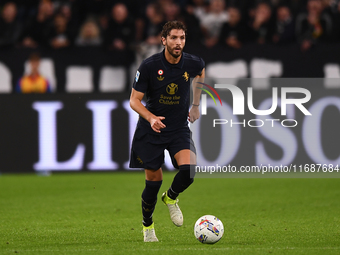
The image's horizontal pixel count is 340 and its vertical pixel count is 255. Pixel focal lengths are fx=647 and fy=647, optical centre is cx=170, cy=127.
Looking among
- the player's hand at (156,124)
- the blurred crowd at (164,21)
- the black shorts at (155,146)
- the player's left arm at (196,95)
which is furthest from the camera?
the blurred crowd at (164,21)

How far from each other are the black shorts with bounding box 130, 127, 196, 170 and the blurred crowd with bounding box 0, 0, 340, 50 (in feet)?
20.1

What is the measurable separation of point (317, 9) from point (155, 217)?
6.47m

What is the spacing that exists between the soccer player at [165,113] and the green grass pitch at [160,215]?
582mm

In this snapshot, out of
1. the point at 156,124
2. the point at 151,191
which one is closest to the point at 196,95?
the point at 156,124

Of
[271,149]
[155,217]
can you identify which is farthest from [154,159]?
[271,149]

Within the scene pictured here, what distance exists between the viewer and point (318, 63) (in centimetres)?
1222

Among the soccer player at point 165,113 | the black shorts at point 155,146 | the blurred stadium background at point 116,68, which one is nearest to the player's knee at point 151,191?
the soccer player at point 165,113

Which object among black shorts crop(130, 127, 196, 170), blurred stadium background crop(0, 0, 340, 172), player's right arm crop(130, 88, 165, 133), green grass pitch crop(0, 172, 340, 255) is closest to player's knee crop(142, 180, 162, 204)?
black shorts crop(130, 127, 196, 170)

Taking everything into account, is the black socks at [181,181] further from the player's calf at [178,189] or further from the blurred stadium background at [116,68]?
the blurred stadium background at [116,68]

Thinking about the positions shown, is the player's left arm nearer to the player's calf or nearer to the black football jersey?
the black football jersey

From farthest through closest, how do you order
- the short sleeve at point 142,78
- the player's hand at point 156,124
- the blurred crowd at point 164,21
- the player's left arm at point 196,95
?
the blurred crowd at point 164,21, the player's left arm at point 196,95, the short sleeve at point 142,78, the player's hand at point 156,124

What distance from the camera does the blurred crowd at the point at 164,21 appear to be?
41.2 feet

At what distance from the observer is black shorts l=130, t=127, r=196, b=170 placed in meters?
6.26

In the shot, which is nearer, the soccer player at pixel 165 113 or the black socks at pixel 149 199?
the soccer player at pixel 165 113
